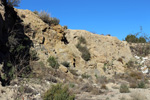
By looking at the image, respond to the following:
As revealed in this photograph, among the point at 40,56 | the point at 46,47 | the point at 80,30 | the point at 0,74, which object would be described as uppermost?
the point at 80,30

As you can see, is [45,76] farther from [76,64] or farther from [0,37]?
[76,64]

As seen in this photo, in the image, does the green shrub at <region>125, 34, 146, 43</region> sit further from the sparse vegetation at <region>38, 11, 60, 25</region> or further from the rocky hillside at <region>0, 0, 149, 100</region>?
the sparse vegetation at <region>38, 11, 60, 25</region>

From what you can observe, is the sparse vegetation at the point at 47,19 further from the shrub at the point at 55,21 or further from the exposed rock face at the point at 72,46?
the exposed rock face at the point at 72,46

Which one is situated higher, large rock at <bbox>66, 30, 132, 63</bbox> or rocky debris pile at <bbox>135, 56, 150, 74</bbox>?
large rock at <bbox>66, 30, 132, 63</bbox>

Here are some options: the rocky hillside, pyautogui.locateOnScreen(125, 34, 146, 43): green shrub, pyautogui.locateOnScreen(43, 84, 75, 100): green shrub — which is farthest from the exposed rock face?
pyautogui.locateOnScreen(125, 34, 146, 43): green shrub

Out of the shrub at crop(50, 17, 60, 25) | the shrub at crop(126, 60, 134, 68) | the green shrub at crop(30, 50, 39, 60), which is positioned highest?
the shrub at crop(50, 17, 60, 25)

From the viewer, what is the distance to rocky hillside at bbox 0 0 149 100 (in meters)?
7.21

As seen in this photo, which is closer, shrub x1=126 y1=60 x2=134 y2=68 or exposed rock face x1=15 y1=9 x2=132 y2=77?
exposed rock face x1=15 y1=9 x2=132 y2=77

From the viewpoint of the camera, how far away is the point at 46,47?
1329 centimetres

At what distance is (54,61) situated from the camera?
1191 centimetres

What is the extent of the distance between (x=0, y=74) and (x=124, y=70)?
15.5 meters

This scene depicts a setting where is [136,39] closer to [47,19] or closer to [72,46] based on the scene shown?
[72,46]

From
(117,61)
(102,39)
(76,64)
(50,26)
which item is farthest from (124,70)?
(50,26)

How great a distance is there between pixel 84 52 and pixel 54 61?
6.50m
